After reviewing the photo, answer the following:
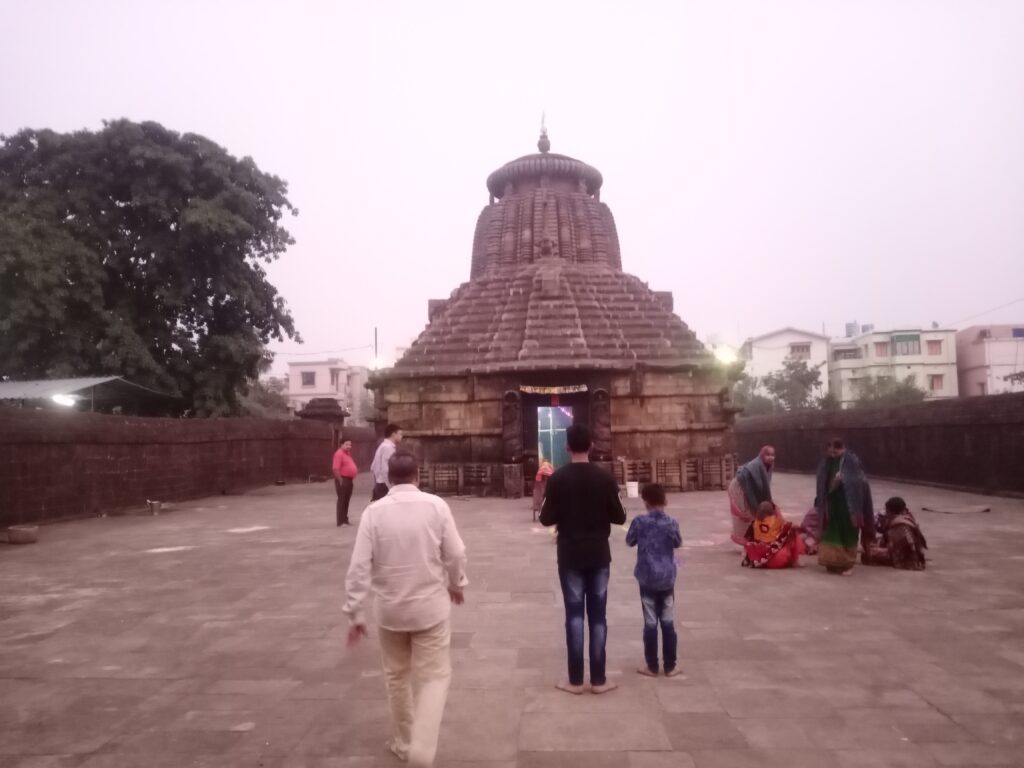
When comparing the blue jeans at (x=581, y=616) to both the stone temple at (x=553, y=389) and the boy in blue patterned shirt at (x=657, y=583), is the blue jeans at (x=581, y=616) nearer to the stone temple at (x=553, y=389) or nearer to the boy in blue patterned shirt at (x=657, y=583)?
the boy in blue patterned shirt at (x=657, y=583)

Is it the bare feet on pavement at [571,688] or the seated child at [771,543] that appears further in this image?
the seated child at [771,543]

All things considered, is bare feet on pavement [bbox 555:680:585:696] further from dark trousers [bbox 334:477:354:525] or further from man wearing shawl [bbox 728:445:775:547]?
dark trousers [bbox 334:477:354:525]

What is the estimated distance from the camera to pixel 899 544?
8.38m

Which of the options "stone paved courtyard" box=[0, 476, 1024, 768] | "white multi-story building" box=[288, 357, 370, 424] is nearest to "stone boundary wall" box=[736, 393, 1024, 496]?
"stone paved courtyard" box=[0, 476, 1024, 768]

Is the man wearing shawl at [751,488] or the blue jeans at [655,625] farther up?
the man wearing shawl at [751,488]

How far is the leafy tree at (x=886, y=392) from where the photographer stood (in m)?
39.9

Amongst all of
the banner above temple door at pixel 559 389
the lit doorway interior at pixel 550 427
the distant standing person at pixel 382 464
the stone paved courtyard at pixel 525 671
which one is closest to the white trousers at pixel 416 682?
the stone paved courtyard at pixel 525 671

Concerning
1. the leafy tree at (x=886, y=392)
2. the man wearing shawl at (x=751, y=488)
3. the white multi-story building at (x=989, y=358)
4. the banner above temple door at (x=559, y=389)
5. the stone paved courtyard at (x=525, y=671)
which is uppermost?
the white multi-story building at (x=989, y=358)

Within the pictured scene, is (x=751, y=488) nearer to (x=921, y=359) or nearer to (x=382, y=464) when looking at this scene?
(x=382, y=464)

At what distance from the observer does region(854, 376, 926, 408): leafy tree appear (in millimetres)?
39938

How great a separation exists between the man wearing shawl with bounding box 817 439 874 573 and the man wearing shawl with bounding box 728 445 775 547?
2.05 ft

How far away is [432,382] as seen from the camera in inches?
774

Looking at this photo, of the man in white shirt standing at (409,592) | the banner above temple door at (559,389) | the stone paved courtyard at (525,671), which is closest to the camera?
the man in white shirt standing at (409,592)

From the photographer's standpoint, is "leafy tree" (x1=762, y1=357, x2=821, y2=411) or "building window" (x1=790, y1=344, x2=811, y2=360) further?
"building window" (x1=790, y1=344, x2=811, y2=360)
